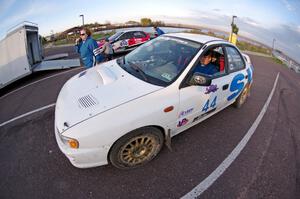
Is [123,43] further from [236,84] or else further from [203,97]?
[203,97]

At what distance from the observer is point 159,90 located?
7.91 feet

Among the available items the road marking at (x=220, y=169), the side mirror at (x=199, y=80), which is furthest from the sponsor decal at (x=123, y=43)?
the side mirror at (x=199, y=80)

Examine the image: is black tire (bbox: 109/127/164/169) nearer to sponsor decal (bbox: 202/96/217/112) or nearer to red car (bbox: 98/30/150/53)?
A: sponsor decal (bbox: 202/96/217/112)

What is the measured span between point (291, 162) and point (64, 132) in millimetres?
3478

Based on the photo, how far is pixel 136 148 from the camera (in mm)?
2457

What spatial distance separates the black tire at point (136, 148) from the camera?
2262 millimetres

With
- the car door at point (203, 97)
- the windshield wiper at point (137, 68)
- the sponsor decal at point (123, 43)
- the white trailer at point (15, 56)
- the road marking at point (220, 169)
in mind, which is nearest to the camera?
the road marking at point (220, 169)

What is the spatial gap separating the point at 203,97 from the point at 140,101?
1.14 metres

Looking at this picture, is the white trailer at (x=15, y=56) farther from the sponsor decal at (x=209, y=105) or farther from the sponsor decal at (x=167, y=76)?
the sponsor decal at (x=209, y=105)

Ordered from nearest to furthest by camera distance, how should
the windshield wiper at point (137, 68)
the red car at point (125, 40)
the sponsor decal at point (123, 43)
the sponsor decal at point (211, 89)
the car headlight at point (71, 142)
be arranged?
the car headlight at point (71, 142)
the windshield wiper at point (137, 68)
the sponsor decal at point (211, 89)
the red car at point (125, 40)
the sponsor decal at point (123, 43)

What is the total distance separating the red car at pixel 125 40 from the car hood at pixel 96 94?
312 inches

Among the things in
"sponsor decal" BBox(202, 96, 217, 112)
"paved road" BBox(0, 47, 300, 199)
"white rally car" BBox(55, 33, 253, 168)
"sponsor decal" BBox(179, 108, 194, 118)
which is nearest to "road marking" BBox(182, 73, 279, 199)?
"paved road" BBox(0, 47, 300, 199)

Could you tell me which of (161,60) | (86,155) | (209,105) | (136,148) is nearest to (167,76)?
(161,60)

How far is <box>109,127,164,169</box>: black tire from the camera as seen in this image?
2262 millimetres
